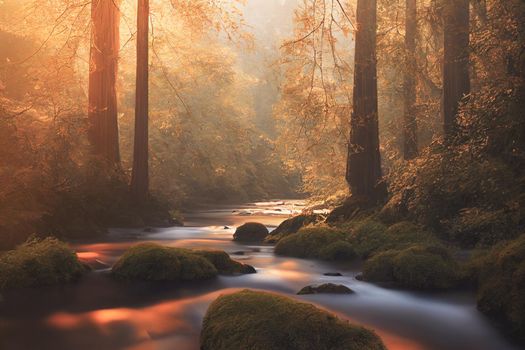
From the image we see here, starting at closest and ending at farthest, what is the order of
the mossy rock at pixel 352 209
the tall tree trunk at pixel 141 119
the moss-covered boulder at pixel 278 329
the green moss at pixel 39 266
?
the moss-covered boulder at pixel 278 329 → the green moss at pixel 39 266 → the mossy rock at pixel 352 209 → the tall tree trunk at pixel 141 119

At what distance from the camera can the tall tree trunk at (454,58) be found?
13008mm

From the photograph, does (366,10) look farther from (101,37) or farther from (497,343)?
(497,343)

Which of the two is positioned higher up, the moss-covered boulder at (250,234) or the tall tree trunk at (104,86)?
the tall tree trunk at (104,86)

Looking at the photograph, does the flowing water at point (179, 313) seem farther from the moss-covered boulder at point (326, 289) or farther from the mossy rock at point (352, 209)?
the mossy rock at point (352, 209)

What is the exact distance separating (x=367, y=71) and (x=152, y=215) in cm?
859

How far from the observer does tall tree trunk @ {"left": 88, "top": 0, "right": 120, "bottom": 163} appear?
61.1ft

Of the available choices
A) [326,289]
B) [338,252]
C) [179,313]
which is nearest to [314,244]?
[338,252]

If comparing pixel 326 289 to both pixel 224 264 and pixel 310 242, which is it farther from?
pixel 310 242

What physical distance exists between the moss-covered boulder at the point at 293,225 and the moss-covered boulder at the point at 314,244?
171 centimetres

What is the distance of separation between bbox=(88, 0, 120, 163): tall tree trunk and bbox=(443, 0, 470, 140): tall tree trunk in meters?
10.8

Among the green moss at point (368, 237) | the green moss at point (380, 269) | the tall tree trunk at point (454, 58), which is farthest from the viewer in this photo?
the tall tree trunk at point (454, 58)

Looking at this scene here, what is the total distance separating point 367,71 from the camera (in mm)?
14500

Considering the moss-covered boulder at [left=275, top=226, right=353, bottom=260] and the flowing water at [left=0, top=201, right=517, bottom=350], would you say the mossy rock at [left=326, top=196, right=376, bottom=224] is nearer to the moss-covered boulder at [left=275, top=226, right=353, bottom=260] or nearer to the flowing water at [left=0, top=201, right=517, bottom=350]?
the moss-covered boulder at [left=275, top=226, right=353, bottom=260]

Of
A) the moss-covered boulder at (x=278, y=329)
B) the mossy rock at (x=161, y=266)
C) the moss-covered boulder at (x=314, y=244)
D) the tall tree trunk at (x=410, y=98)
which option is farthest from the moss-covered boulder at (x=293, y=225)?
the moss-covered boulder at (x=278, y=329)
